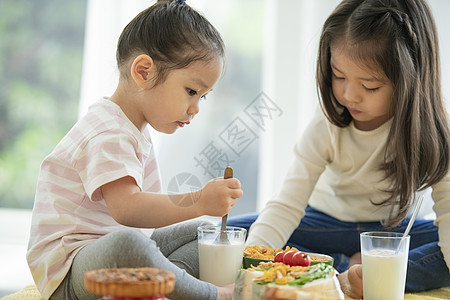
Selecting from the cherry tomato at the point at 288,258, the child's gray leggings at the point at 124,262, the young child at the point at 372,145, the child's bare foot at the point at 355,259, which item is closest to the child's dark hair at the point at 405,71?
the young child at the point at 372,145

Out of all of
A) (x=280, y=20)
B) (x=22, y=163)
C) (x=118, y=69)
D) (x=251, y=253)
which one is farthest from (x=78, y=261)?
(x=22, y=163)

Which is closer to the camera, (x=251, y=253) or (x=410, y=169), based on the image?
(x=251, y=253)

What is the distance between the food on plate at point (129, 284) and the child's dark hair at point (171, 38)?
57 centimetres

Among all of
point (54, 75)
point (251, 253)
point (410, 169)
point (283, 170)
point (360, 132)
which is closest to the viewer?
point (251, 253)

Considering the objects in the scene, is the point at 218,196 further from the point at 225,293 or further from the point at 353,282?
the point at 353,282

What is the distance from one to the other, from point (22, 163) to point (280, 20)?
1552 millimetres

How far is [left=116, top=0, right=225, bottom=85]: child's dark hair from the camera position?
1.20 m

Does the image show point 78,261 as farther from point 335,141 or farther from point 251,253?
point 335,141

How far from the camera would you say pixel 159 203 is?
1061 mm

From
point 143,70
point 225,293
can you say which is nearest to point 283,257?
point 225,293

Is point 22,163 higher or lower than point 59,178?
lower

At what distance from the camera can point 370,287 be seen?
116 centimetres

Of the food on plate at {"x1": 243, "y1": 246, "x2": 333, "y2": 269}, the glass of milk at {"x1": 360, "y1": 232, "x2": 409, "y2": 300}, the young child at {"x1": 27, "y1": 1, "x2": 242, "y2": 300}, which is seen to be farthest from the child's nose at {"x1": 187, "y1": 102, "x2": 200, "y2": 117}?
the glass of milk at {"x1": 360, "y1": 232, "x2": 409, "y2": 300}

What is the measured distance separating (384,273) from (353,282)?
0.40ft
